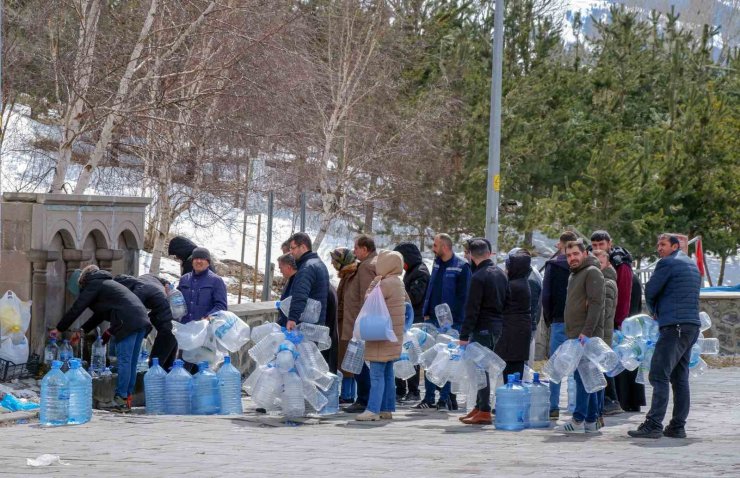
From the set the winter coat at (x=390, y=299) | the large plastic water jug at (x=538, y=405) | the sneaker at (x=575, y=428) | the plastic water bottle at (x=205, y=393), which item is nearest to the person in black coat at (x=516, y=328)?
the large plastic water jug at (x=538, y=405)

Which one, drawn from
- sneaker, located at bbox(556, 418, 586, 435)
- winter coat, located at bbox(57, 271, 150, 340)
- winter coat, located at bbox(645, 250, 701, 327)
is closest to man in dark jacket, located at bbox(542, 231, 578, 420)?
sneaker, located at bbox(556, 418, 586, 435)

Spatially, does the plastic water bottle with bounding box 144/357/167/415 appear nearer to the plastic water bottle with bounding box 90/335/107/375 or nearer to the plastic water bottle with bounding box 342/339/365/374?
the plastic water bottle with bounding box 90/335/107/375

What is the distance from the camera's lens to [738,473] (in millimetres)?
8375

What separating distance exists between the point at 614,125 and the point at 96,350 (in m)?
26.0

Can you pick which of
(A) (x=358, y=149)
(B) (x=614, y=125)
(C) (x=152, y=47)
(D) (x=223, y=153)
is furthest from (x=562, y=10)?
(C) (x=152, y=47)

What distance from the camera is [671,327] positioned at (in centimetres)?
1077

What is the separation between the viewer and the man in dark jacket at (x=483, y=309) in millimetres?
11711

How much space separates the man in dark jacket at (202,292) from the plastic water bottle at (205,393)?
0.72 meters

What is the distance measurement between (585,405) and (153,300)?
4550 mm

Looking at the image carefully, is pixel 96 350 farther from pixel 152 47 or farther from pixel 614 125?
pixel 614 125

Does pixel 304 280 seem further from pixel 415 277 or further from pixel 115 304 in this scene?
pixel 415 277

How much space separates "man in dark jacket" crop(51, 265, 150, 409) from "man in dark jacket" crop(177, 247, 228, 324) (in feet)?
1.82

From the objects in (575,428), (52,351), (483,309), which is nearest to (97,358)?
(52,351)

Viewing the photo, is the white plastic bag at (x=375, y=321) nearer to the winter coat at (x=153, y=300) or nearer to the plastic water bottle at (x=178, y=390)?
the plastic water bottle at (x=178, y=390)
